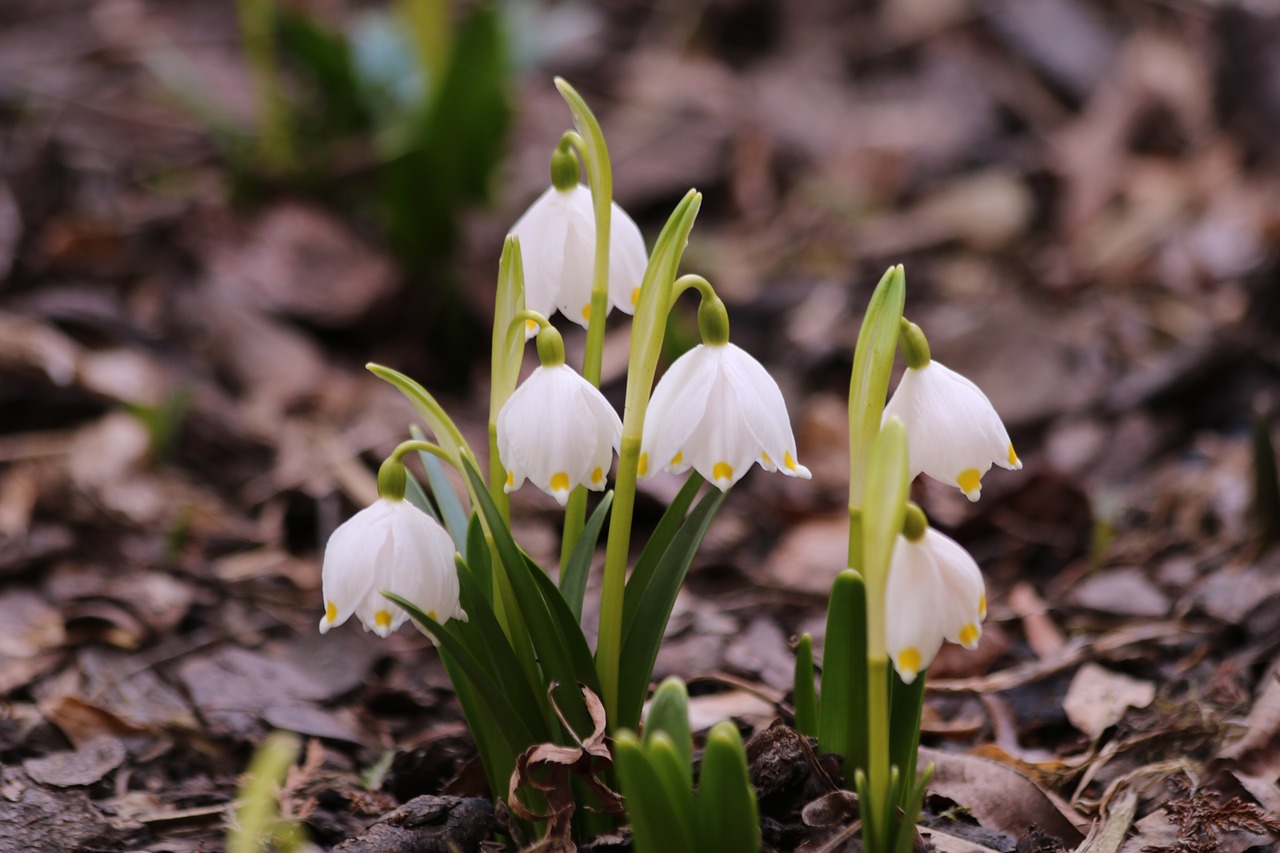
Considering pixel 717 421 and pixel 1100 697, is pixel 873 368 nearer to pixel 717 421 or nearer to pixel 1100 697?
pixel 717 421

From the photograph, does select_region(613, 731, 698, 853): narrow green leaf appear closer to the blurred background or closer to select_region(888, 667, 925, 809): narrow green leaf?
select_region(888, 667, 925, 809): narrow green leaf

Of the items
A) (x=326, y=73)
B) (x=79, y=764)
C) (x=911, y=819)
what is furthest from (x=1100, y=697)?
(x=326, y=73)

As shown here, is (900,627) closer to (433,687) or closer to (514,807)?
(514,807)

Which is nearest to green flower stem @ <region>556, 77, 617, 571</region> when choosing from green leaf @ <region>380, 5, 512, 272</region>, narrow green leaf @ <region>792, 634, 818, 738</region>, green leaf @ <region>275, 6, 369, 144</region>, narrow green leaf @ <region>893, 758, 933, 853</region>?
narrow green leaf @ <region>792, 634, 818, 738</region>

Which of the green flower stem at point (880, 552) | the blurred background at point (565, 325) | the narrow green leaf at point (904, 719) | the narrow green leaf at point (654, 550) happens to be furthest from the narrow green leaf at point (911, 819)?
the blurred background at point (565, 325)

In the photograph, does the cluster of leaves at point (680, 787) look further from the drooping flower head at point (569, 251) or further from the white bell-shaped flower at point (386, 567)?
the drooping flower head at point (569, 251)

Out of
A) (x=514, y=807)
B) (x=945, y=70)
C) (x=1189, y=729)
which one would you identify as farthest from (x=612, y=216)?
(x=945, y=70)

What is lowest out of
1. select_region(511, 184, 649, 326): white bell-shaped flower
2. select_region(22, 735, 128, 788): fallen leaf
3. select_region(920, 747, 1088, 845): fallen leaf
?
select_region(920, 747, 1088, 845): fallen leaf
